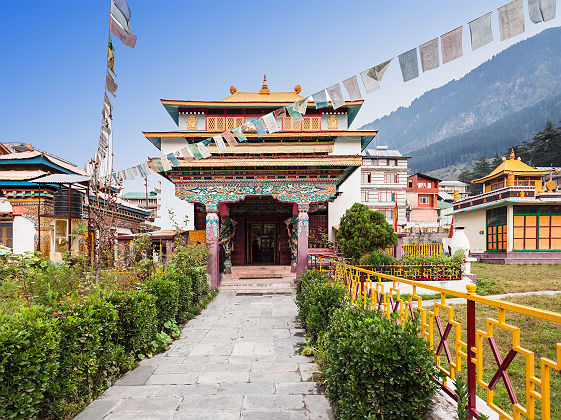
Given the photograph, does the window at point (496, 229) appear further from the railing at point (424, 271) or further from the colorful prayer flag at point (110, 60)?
the colorful prayer flag at point (110, 60)

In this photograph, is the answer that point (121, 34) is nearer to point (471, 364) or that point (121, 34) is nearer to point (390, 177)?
point (471, 364)

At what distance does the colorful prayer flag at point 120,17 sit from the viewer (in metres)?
5.18

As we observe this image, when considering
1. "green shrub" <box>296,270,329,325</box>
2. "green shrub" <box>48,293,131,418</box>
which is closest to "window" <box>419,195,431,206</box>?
"green shrub" <box>296,270,329,325</box>

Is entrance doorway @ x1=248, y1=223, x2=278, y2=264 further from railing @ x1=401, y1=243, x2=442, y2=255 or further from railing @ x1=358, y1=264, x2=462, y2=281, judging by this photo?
railing @ x1=358, y1=264, x2=462, y2=281

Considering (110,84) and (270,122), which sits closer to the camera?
(110,84)

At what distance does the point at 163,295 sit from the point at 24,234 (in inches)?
707

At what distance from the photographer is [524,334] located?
6.30 m

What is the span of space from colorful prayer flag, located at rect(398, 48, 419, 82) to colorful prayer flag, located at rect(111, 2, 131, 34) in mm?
4275

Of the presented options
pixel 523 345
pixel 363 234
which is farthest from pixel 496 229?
pixel 523 345

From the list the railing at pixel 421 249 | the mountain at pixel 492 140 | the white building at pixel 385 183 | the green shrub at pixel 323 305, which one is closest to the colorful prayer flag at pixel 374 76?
the green shrub at pixel 323 305

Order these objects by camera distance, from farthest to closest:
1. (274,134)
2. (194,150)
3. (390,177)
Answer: (390,177)
(274,134)
(194,150)

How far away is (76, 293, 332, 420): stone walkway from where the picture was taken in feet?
12.6

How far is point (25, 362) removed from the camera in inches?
119

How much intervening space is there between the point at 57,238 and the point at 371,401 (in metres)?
22.2
